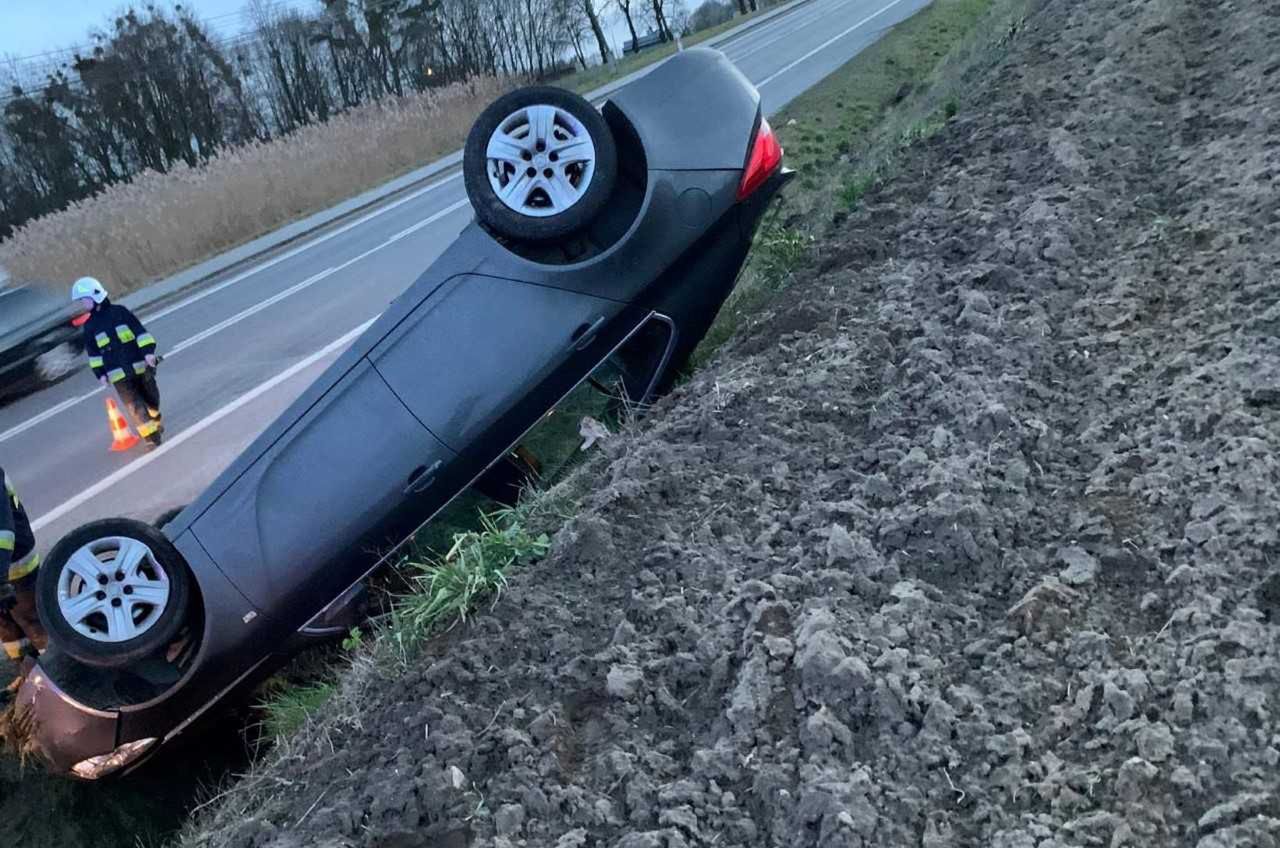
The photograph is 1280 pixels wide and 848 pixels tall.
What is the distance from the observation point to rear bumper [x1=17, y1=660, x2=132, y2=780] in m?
5.06

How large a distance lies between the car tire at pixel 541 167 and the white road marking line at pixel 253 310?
26.3 feet

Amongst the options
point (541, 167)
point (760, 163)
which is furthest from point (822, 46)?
point (541, 167)

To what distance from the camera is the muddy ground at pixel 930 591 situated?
2402 millimetres

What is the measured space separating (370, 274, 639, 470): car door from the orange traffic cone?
5.53 metres

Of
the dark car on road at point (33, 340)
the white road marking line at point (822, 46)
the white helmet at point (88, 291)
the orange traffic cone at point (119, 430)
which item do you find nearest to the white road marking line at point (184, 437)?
the orange traffic cone at point (119, 430)

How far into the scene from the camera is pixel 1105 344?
3768mm

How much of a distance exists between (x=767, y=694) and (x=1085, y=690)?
2.55 ft

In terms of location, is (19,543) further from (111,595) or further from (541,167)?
(541,167)

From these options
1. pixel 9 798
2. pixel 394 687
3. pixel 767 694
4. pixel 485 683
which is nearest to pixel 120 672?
pixel 9 798

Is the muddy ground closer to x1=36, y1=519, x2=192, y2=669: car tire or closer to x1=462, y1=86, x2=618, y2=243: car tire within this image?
x1=462, y1=86, x2=618, y2=243: car tire

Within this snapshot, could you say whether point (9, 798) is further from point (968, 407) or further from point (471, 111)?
point (471, 111)

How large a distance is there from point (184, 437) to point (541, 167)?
18.5ft

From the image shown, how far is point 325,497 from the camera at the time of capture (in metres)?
4.94

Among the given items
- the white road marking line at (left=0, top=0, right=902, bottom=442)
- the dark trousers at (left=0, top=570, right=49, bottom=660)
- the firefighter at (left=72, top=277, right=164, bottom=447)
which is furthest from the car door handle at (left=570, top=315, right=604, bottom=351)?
the white road marking line at (left=0, top=0, right=902, bottom=442)
